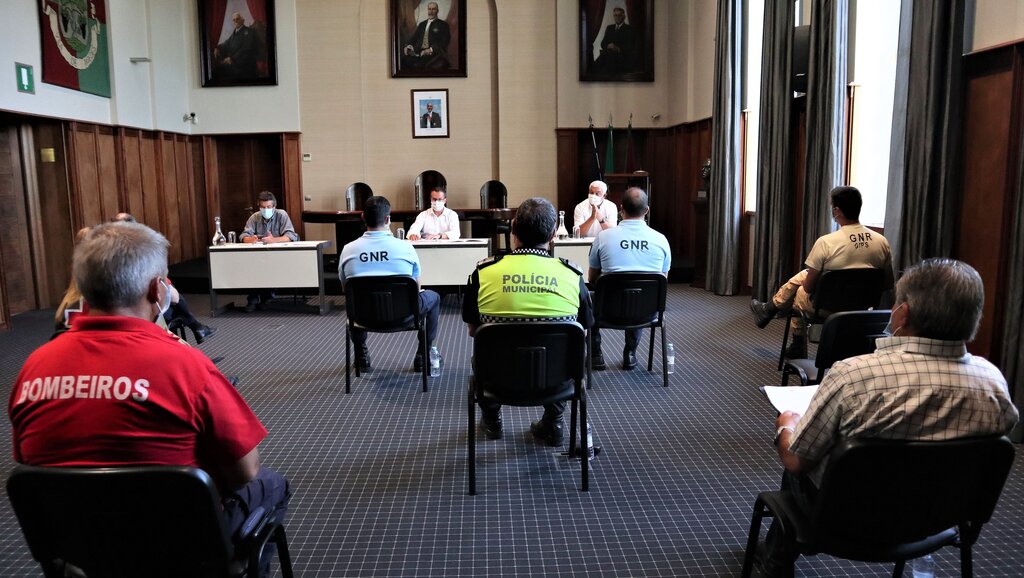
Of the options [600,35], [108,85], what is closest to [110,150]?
[108,85]

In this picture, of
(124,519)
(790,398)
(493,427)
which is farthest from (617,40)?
(124,519)

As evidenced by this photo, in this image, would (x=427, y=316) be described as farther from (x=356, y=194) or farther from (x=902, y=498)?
(x=356, y=194)

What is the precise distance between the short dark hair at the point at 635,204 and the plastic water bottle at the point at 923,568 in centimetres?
277

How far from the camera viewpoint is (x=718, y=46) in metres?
8.41

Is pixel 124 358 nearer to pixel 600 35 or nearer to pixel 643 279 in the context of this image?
pixel 643 279

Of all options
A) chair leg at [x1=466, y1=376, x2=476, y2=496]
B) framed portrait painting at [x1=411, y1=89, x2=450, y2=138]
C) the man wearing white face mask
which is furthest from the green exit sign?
chair leg at [x1=466, y1=376, x2=476, y2=496]

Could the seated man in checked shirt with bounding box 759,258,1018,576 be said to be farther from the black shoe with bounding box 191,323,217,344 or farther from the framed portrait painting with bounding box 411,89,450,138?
the framed portrait painting with bounding box 411,89,450,138

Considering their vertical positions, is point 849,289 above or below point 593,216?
below

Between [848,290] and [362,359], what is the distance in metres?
3.14

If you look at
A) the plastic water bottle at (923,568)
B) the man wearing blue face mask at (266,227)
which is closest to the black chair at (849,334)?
the plastic water bottle at (923,568)

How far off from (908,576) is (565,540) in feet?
3.73

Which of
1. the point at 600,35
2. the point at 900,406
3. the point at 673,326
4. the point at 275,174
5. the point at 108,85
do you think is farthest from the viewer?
the point at 275,174

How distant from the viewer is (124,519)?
152 cm

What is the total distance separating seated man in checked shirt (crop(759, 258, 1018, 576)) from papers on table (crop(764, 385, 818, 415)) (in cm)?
40
